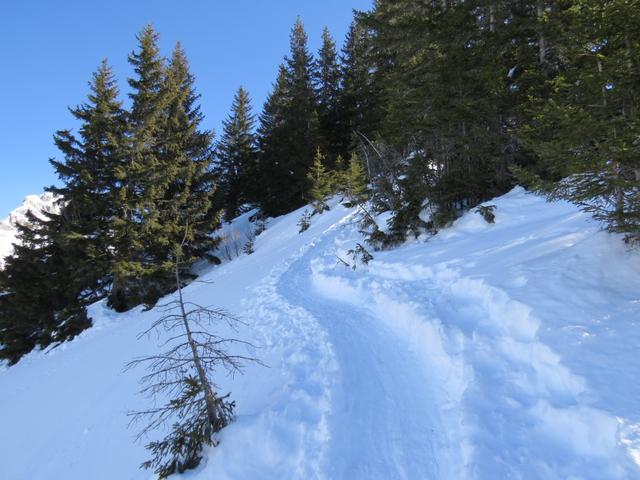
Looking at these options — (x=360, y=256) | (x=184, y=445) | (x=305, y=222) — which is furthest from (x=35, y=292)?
(x=184, y=445)

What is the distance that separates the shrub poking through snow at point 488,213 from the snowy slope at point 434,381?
0.70 ft

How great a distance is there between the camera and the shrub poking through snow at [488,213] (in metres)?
9.48

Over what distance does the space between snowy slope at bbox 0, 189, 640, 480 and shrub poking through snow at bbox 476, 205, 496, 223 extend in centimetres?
21

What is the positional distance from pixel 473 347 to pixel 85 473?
663cm

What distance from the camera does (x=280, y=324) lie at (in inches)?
327

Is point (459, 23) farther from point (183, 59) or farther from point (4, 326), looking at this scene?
point (4, 326)

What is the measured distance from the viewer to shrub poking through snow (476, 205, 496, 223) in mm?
9484

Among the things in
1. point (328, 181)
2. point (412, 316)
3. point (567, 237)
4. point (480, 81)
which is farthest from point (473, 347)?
point (328, 181)

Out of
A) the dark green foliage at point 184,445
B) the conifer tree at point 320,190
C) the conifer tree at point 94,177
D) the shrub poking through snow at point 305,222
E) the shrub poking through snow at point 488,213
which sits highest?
the conifer tree at point 94,177

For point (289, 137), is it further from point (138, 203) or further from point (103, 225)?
point (103, 225)

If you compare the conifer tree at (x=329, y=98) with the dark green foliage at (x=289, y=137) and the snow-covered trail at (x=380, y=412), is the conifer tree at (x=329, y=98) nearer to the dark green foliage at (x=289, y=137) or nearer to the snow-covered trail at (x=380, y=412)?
the dark green foliage at (x=289, y=137)

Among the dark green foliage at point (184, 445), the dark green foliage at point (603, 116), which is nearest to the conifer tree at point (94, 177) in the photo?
the dark green foliage at point (184, 445)

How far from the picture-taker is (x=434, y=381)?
183 inches

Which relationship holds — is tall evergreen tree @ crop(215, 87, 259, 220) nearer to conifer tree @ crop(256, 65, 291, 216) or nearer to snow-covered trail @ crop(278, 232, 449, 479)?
conifer tree @ crop(256, 65, 291, 216)
